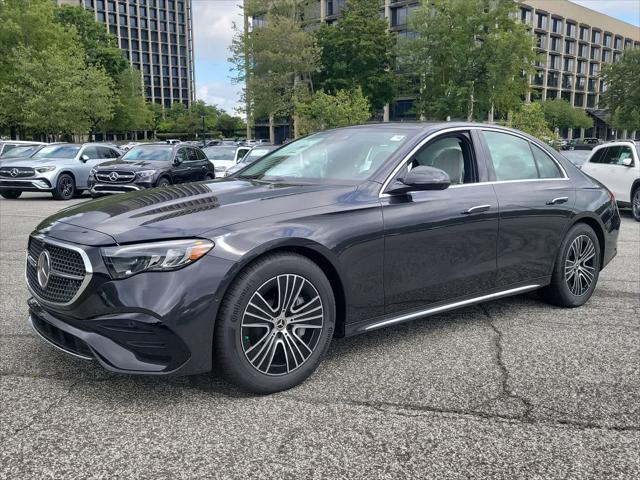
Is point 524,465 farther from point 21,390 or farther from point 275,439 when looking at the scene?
point 21,390

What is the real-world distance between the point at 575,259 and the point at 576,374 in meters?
1.69

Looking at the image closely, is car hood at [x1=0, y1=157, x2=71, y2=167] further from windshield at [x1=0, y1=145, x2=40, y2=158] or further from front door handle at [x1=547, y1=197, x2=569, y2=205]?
front door handle at [x1=547, y1=197, x2=569, y2=205]

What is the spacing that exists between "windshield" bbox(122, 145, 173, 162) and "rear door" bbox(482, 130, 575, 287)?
1255 cm

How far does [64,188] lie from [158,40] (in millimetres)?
133338

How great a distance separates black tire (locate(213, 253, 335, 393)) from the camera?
3129 mm

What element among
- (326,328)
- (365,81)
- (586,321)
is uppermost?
(365,81)

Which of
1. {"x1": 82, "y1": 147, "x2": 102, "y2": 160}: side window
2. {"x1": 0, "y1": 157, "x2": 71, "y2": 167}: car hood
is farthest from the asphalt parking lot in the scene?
{"x1": 82, "y1": 147, "x2": 102, "y2": 160}: side window

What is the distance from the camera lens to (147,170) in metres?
15.1

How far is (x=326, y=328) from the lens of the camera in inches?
138

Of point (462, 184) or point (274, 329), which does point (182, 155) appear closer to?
point (462, 184)

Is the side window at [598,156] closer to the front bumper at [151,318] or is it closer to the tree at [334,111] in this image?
the front bumper at [151,318]

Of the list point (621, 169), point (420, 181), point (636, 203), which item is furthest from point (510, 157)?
point (621, 169)

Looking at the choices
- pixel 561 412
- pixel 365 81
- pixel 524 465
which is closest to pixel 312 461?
pixel 524 465

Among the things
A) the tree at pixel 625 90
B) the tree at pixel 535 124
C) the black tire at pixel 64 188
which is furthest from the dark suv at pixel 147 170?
the tree at pixel 625 90
